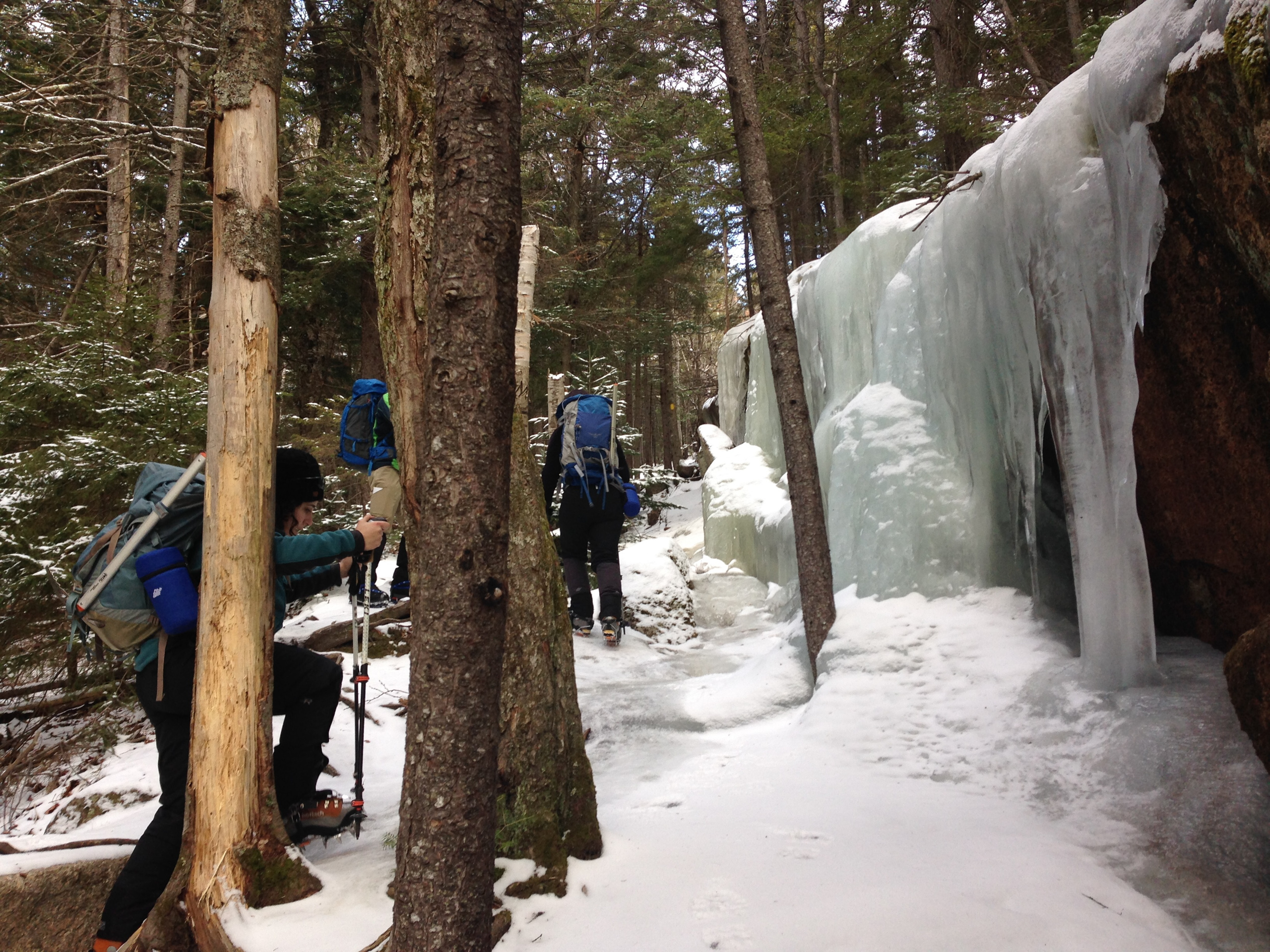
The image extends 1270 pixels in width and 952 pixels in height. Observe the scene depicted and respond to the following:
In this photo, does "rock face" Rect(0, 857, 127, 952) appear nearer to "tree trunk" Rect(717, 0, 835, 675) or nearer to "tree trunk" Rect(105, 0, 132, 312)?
"tree trunk" Rect(717, 0, 835, 675)

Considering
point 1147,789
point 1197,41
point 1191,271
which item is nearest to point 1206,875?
point 1147,789

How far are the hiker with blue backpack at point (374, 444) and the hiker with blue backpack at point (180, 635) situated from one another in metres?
1.06

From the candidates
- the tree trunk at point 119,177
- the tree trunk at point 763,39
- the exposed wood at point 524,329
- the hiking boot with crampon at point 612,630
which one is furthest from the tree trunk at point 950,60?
the tree trunk at point 119,177

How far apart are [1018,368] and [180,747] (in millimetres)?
4839

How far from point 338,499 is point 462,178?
8.02m

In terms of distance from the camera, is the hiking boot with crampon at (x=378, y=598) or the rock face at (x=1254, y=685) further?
the hiking boot with crampon at (x=378, y=598)

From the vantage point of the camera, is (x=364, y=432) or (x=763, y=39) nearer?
(x=364, y=432)

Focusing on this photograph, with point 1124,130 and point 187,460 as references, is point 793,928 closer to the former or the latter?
point 1124,130

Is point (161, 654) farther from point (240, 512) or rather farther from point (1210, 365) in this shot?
→ point (1210, 365)

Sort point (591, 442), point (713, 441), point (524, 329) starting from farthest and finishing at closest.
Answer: point (713, 441), point (591, 442), point (524, 329)

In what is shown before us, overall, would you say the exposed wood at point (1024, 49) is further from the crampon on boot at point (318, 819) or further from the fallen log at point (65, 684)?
the fallen log at point (65, 684)

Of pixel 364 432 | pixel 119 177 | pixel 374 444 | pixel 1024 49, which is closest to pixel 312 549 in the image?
pixel 374 444

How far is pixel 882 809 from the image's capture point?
3127 mm

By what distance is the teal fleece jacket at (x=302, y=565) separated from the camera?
282 centimetres
